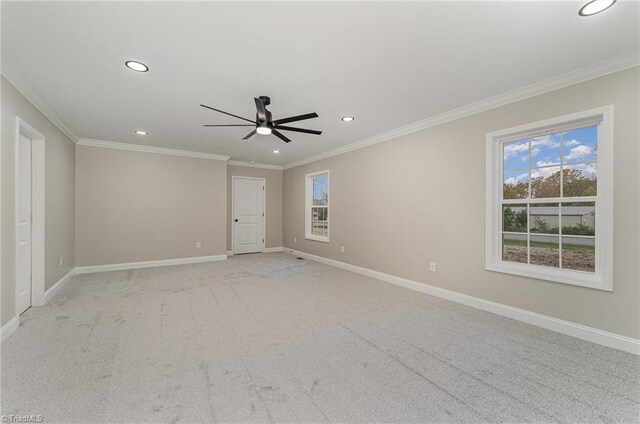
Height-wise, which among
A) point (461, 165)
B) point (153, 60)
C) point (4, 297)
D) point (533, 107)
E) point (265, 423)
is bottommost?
point (265, 423)

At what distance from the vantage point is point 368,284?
4.41 m

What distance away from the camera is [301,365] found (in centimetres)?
210

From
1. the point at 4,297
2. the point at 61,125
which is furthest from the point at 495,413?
the point at 61,125

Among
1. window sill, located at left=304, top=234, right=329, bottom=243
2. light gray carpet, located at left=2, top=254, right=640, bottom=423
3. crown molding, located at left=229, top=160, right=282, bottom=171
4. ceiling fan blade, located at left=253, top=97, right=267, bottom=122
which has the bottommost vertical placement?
light gray carpet, located at left=2, top=254, right=640, bottom=423

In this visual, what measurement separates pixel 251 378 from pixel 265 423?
1.45 feet

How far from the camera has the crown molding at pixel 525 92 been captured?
7.73 ft

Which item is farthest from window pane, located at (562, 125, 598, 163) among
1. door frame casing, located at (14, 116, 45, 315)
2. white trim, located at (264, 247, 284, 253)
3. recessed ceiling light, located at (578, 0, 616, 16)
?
white trim, located at (264, 247, 284, 253)

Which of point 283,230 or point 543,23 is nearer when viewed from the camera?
point 543,23

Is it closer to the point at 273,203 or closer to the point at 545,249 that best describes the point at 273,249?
the point at 273,203

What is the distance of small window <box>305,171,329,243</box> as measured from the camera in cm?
634

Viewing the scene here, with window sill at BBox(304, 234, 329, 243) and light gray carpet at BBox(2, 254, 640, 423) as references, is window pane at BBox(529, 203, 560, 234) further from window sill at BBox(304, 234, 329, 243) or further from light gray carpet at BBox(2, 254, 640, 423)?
window sill at BBox(304, 234, 329, 243)

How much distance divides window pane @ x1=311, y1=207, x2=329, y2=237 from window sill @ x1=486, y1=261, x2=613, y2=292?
3623mm

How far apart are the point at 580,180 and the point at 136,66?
14.3 feet

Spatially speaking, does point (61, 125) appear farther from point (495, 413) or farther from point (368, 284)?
point (495, 413)
